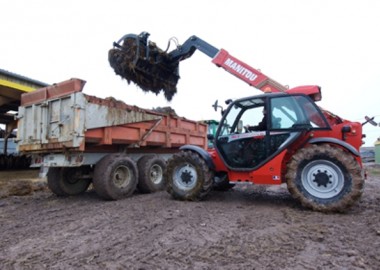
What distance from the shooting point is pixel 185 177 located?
557cm

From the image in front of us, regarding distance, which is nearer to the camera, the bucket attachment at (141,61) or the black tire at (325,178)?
the black tire at (325,178)

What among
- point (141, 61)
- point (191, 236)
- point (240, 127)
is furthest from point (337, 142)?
point (141, 61)

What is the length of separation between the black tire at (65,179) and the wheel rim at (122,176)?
80cm

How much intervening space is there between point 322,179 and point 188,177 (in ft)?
7.73

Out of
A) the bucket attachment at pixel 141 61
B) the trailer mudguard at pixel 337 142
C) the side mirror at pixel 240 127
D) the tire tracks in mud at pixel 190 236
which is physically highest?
the bucket attachment at pixel 141 61

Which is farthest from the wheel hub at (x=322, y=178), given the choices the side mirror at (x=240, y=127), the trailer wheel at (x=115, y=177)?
the trailer wheel at (x=115, y=177)

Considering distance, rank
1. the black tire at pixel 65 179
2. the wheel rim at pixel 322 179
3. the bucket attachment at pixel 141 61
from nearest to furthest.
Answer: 1. the wheel rim at pixel 322 179
2. the black tire at pixel 65 179
3. the bucket attachment at pixel 141 61

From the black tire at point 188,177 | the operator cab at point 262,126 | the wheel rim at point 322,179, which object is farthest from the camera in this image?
the black tire at point 188,177

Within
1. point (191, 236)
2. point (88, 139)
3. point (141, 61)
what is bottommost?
point (191, 236)

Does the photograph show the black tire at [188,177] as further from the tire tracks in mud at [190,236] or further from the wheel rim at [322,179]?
the wheel rim at [322,179]

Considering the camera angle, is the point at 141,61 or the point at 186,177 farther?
the point at 141,61

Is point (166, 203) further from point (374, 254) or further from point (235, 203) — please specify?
point (374, 254)

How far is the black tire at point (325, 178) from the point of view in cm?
418

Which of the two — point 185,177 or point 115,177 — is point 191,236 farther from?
point 115,177
